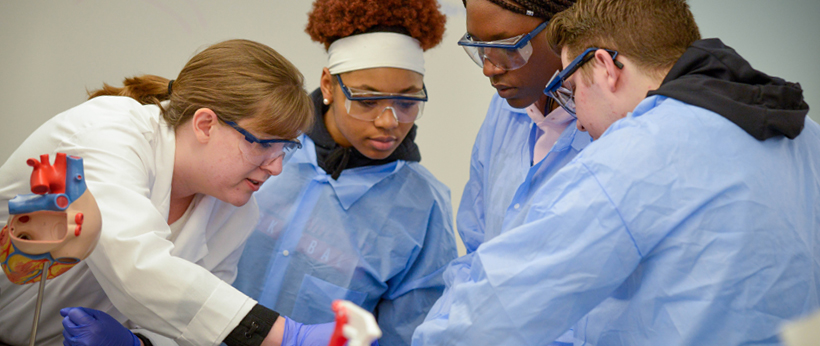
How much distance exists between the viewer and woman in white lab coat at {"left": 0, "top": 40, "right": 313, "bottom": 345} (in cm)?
103

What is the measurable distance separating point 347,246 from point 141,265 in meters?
0.73

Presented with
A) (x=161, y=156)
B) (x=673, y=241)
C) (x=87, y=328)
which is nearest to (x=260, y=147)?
(x=161, y=156)

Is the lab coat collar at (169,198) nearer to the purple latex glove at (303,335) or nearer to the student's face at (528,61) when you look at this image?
the purple latex glove at (303,335)

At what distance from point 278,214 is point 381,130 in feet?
1.37

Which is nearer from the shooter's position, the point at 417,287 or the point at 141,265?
the point at 141,265

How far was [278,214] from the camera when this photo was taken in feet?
5.61

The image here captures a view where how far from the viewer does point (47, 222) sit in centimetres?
78

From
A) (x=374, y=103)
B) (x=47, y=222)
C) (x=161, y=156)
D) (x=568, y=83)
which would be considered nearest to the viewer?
(x=47, y=222)

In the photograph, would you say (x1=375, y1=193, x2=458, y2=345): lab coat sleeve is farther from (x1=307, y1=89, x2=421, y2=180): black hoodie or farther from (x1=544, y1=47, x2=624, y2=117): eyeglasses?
(x1=544, y1=47, x2=624, y2=117): eyeglasses

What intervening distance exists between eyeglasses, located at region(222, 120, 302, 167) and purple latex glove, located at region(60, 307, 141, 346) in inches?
17.1

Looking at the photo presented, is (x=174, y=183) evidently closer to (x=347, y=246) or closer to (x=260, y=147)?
(x=260, y=147)

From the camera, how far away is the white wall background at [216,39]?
1.98 m

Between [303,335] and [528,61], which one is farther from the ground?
[528,61]

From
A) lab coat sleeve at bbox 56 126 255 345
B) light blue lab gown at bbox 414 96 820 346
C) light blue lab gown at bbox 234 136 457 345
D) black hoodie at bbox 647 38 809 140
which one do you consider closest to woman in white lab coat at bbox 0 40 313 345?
lab coat sleeve at bbox 56 126 255 345
